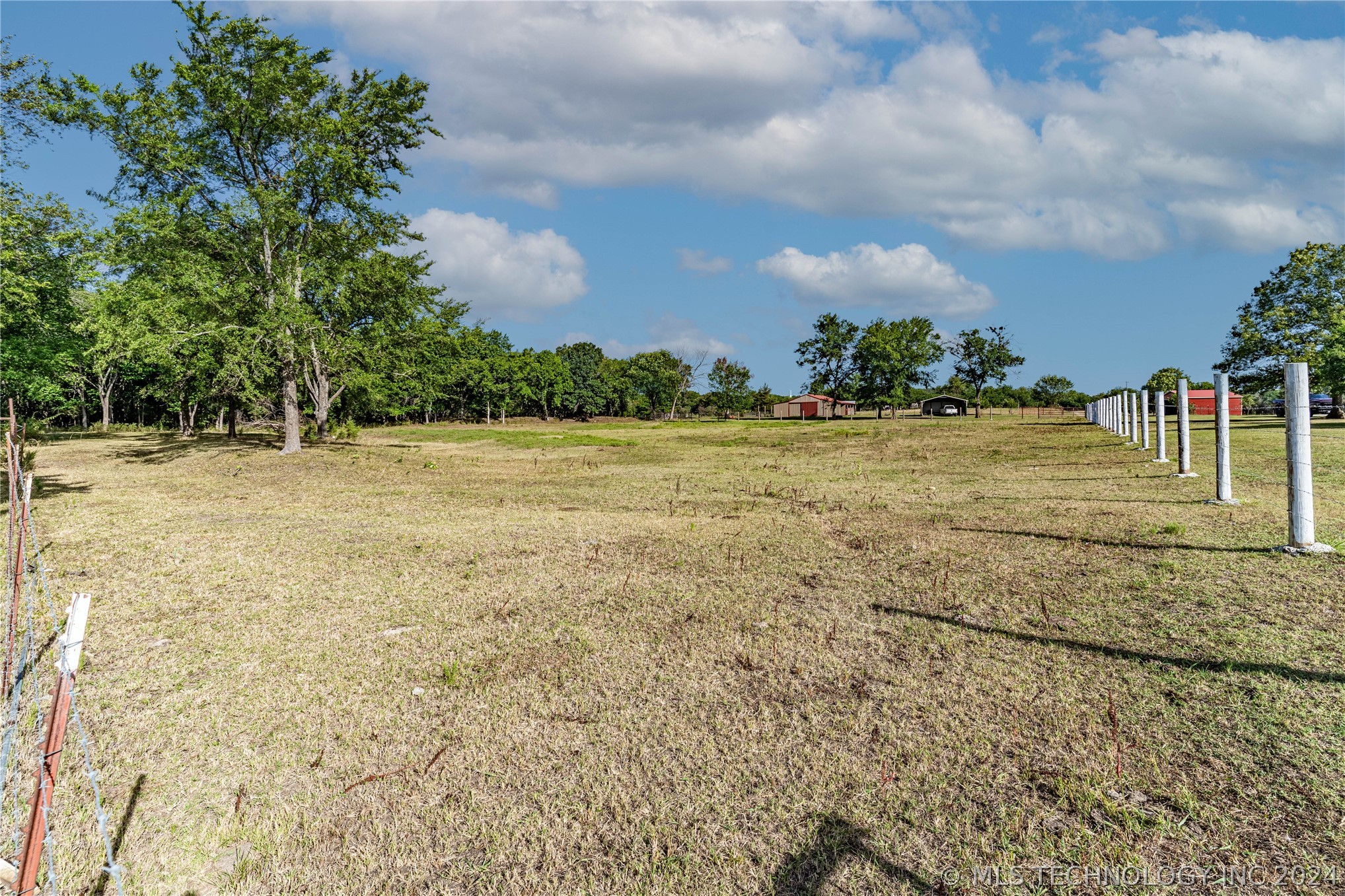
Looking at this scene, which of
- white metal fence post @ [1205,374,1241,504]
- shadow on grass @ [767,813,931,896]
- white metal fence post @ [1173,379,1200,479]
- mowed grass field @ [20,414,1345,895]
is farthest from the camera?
white metal fence post @ [1173,379,1200,479]

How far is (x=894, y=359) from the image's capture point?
87.3 metres

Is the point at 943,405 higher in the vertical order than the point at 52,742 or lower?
higher

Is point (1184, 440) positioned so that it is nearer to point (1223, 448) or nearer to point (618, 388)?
point (1223, 448)

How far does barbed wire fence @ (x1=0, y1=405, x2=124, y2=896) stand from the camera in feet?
7.11

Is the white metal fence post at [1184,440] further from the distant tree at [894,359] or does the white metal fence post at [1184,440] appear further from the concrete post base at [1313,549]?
the distant tree at [894,359]

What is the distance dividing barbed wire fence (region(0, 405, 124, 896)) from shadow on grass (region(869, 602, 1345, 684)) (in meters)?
5.34

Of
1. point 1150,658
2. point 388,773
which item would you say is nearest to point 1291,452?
point 1150,658

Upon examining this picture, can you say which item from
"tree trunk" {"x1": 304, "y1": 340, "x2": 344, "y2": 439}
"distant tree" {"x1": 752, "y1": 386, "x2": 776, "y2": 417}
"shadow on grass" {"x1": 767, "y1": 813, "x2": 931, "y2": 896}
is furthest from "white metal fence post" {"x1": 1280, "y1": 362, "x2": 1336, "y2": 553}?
"distant tree" {"x1": 752, "y1": 386, "x2": 776, "y2": 417}

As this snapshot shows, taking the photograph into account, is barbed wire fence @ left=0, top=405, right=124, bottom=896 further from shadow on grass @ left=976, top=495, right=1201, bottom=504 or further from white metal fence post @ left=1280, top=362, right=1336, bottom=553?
shadow on grass @ left=976, top=495, right=1201, bottom=504

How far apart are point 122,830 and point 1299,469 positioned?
31.5 feet

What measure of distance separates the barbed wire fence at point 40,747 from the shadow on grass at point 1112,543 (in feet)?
29.1

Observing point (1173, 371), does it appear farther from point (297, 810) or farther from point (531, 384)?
point (297, 810)

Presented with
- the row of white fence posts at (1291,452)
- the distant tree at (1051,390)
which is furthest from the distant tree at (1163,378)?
the row of white fence posts at (1291,452)

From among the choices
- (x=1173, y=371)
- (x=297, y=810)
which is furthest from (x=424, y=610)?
(x=1173, y=371)
